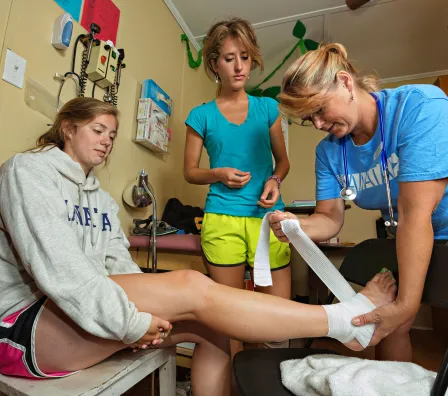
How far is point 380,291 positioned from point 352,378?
1.11 feet

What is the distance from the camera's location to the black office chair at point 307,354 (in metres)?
0.58

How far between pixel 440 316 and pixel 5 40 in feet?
10.0

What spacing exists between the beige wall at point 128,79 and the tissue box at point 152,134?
0.15 ft

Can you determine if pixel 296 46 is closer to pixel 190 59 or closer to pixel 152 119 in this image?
pixel 190 59

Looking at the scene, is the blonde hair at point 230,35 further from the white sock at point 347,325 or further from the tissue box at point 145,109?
the white sock at point 347,325

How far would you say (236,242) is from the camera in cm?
110

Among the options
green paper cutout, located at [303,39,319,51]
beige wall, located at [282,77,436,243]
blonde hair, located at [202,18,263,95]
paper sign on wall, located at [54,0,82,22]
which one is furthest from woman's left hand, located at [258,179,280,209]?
beige wall, located at [282,77,436,243]

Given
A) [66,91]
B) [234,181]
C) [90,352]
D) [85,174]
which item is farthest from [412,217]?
[66,91]

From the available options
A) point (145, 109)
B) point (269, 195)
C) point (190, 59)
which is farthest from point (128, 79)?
point (269, 195)

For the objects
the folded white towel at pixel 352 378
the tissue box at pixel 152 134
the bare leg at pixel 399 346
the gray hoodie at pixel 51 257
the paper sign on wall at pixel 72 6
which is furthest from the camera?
the tissue box at pixel 152 134

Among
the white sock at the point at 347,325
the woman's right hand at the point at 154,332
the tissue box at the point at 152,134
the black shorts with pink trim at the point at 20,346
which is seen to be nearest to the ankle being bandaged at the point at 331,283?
the white sock at the point at 347,325

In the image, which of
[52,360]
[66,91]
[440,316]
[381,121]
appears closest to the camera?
[52,360]

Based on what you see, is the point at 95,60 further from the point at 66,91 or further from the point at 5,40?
the point at 5,40

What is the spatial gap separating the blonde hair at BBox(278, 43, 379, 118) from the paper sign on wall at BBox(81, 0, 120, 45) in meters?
1.10
